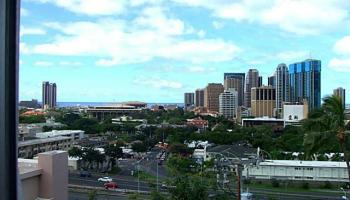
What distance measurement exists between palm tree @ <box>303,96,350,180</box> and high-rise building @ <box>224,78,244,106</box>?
26.6m

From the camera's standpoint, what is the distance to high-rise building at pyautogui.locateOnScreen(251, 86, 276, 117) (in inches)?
972

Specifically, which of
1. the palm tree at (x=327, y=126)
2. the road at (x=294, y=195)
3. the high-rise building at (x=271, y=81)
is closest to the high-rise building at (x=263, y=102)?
the high-rise building at (x=271, y=81)

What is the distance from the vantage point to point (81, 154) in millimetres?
10352

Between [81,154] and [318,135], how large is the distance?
8340 millimetres

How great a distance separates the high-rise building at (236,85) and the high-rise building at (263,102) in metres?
2.90

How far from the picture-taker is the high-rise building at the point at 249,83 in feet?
92.6

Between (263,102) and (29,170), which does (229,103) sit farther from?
(29,170)

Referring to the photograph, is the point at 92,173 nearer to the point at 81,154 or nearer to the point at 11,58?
the point at 81,154

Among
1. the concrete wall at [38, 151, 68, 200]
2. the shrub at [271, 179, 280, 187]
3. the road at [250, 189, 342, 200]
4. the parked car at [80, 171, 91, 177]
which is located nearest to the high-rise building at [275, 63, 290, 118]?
the shrub at [271, 179, 280, 187]

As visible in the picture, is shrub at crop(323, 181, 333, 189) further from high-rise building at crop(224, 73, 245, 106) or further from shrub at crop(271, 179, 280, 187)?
high-rise building at crop(224, 73, 245, 106)

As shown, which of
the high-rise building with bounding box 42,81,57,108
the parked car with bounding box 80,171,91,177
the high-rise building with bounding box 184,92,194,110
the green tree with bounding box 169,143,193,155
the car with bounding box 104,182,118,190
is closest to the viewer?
the car with bounding box 104,182,118,190

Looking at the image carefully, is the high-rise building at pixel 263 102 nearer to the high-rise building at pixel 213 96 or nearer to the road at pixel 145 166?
the high-rise building at pixel 213 96

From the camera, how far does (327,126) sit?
2.70 m

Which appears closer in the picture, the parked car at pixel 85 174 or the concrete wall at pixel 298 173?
the concrete wall at pixel 298 173
